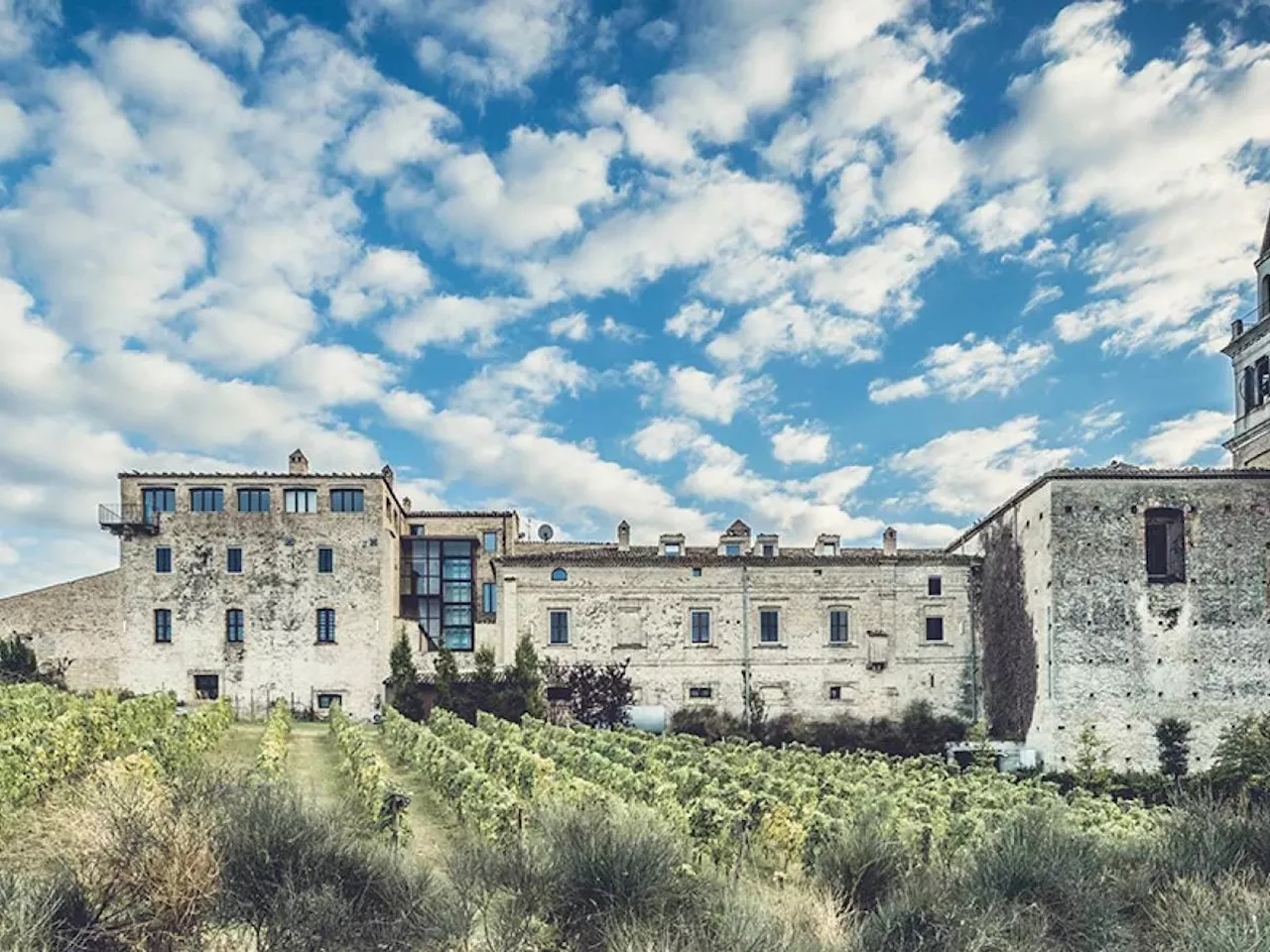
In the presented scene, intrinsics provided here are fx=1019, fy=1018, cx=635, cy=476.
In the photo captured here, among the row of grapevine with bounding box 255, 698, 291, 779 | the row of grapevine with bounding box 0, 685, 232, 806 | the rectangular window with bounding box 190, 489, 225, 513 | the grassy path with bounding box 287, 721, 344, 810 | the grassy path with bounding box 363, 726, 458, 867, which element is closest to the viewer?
the grassy path with bounding box 363, 726, 458, 867

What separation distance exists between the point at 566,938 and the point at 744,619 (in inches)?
1139

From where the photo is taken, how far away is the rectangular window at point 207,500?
36.0m

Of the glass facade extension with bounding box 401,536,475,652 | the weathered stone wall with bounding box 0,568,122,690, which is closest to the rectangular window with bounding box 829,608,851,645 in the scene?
the glass facade extension with bounding box 401,536,475,652

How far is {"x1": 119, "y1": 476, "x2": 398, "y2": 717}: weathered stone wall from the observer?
1390 inches

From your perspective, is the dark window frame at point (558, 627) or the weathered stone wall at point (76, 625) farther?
the dark window frame at point (558, 627)

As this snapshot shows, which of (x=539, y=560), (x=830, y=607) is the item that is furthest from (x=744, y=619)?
(x=539, y=560)

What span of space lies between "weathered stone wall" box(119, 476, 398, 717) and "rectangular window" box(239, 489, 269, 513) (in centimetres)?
20

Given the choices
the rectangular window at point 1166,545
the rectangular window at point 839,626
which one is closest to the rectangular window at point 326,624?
the rectangular window at point 839,626

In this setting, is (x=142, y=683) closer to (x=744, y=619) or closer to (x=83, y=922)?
(x=744, y=619)

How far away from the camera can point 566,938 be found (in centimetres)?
846

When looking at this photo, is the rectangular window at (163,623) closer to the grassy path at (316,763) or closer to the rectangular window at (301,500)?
the rectangular window at (301,500)

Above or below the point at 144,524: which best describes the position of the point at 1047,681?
below

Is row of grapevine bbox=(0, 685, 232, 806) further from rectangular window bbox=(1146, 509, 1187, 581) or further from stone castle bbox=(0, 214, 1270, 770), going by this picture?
rectangular window bbox=(1146, 509, 1187, 581)

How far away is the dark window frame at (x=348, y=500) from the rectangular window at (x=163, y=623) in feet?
21.8
